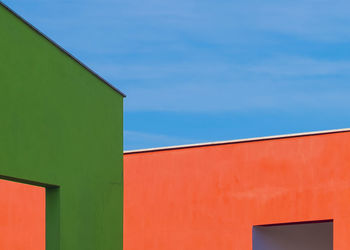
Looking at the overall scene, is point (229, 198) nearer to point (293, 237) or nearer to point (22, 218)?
point (293, 237)

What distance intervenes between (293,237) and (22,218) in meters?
6.20

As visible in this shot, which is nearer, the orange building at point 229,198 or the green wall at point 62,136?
the green wall at point 62,136

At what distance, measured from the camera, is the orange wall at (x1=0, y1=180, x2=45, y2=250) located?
15.2 meters

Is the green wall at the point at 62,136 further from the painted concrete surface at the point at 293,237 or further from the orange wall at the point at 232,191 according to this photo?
the painted concrete surface at the point at 293,237

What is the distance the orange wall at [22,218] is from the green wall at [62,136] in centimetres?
440

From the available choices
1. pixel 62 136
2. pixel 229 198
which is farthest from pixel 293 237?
pixel 62 136

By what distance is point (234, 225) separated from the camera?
1399 cm

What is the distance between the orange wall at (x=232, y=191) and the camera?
1335 centimetres

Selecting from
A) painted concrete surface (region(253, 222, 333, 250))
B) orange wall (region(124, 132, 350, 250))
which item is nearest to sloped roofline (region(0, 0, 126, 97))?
orange wall (region(124, 132, 350, 250))

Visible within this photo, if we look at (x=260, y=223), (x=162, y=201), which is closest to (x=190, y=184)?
(x=162, y=201)

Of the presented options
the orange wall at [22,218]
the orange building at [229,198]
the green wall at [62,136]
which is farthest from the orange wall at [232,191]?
the green wall at [62,136]

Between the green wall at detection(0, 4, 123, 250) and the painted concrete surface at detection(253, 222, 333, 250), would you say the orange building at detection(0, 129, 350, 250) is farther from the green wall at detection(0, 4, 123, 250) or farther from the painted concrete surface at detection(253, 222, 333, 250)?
the green wall at detection(0, 4, 123, 250)

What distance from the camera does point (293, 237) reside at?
604 inches

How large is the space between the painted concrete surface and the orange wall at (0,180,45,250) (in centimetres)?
489
